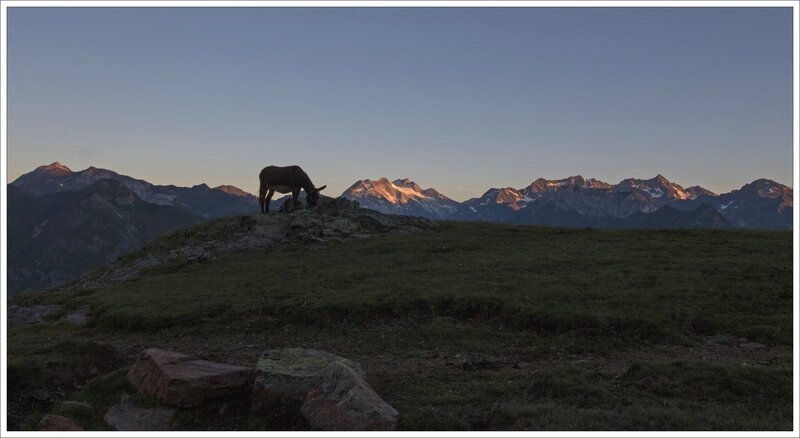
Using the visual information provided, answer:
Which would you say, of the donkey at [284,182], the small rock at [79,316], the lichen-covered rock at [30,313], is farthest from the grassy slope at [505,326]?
the donkey at [284,182]

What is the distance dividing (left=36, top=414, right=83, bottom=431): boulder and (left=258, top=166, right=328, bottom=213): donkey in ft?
124

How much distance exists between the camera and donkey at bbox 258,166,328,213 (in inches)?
1905

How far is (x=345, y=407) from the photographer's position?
991cm

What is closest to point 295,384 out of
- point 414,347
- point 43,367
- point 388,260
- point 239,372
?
point 239,372

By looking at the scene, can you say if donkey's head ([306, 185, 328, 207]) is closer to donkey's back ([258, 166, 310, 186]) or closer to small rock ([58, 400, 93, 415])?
donkey's back ([258, 166, 310, 186])

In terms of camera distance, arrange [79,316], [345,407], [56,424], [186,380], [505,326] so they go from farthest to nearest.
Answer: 1. [79,316]
2. [505,326]
3. [186,380]
4. [56,424]
5. [345,407]

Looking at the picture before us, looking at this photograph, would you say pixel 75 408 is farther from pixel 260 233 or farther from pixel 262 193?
pixel 262 193

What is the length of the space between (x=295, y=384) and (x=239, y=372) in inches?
68.4

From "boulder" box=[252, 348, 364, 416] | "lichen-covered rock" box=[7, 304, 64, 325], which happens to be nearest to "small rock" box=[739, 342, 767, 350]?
"boulder" box=[252, 348, 364, 416]

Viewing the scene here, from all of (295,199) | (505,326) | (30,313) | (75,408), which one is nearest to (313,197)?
(295,199)

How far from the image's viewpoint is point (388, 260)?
104 ft

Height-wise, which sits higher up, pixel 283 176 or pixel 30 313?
pixel 283 176

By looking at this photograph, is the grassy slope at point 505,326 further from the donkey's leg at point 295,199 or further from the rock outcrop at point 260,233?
the donkey's leg at point 295,199

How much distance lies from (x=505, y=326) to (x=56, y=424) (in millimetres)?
13055
